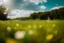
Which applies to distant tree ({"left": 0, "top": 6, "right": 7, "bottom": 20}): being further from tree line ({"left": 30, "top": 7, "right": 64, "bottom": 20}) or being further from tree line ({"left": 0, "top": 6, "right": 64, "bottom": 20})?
tree line ({"left": 30, "top": 7, "right": 64, "bottom": 20})

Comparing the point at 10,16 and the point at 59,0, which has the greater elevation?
the point at 59,0

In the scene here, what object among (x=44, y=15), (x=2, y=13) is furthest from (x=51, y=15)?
(x=2, y=13)

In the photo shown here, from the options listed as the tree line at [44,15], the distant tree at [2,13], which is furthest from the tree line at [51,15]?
the distant tree at [2,13]

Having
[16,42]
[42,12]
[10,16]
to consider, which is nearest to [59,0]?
[42,12]

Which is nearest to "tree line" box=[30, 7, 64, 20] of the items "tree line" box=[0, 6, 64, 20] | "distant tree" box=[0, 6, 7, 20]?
"tree line" box=[0, 6, 64, 20]

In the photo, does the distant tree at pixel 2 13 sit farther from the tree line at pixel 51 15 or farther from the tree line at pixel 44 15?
the tree line at pixel 51 15

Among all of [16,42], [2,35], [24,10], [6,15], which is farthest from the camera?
[6,15]

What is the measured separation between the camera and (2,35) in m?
0.59

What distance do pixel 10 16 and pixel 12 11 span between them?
0.06 metres

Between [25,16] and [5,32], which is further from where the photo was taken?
[25,16]

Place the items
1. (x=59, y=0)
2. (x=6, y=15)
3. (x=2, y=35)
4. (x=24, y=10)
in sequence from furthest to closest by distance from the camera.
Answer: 1. (x=59, y=0)
2. (x=6, y=15)
3. (x=24, y=10)
4. (x=2, y=35)

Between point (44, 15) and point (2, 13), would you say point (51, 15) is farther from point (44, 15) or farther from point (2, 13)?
point (2, 13)

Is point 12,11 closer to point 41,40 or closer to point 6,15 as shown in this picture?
point 6,15

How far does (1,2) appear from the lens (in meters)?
1.55
